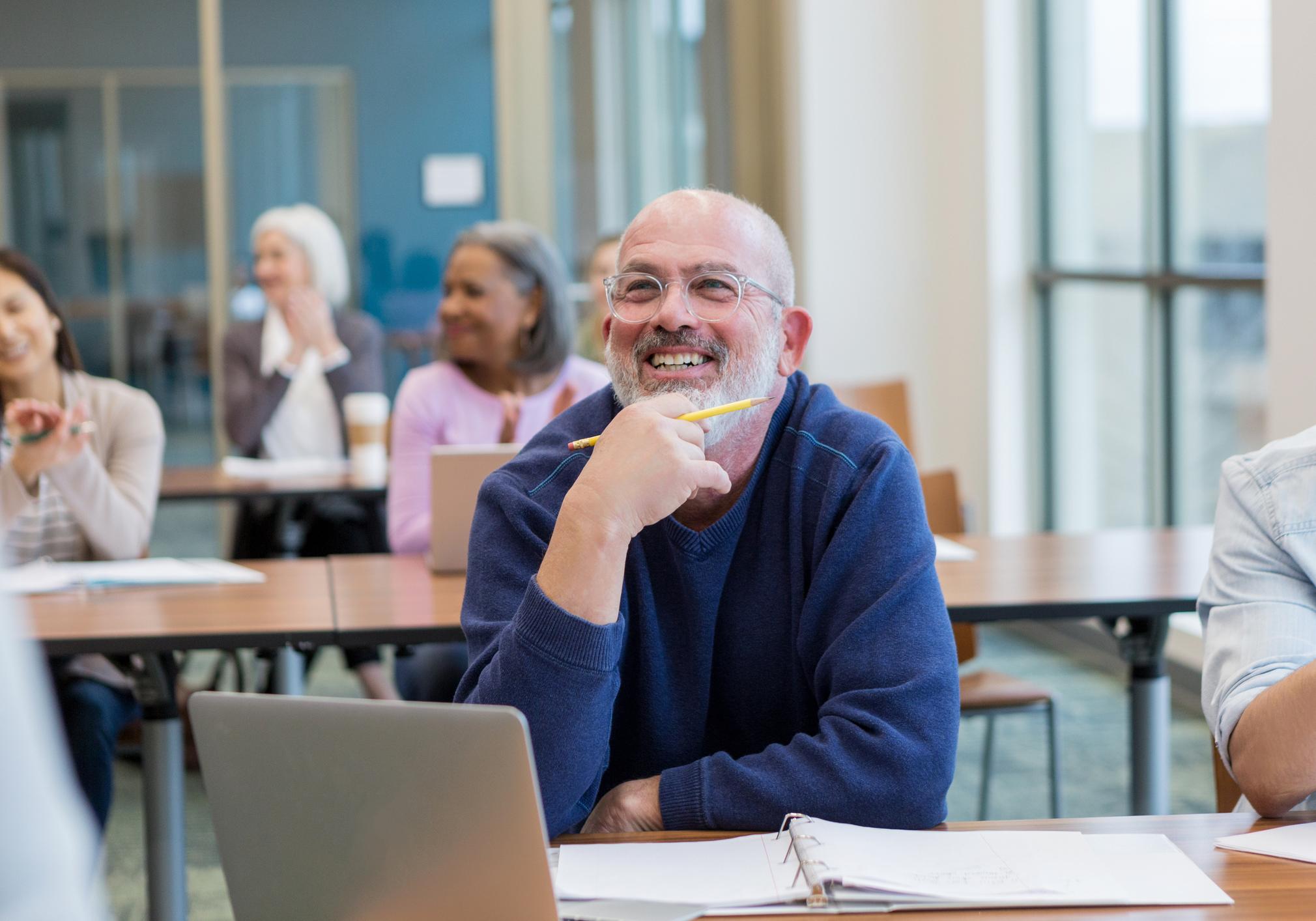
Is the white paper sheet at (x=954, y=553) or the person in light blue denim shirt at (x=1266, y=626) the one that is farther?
the white paper sheet at (x=954, y=553)

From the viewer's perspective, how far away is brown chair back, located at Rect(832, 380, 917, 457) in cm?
367

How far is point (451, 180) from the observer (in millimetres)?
6137

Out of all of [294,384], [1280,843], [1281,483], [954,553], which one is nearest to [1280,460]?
[1281,483]

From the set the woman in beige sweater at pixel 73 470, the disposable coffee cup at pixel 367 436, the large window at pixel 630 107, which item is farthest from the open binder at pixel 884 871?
the large window at pixel 630 107

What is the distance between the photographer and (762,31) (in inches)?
235

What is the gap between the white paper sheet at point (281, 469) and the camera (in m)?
4.23

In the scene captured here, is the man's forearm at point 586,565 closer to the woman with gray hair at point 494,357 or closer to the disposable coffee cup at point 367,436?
the woman with gray hair at point 494,357

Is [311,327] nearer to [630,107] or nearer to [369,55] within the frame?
[369,55]

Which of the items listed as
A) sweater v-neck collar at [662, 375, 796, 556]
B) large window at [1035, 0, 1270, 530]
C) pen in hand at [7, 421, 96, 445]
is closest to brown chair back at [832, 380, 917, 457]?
large window at [1035, 0, 1270, 530]

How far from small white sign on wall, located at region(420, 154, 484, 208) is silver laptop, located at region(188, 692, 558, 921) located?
523cm

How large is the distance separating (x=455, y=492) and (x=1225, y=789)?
56.6 inches

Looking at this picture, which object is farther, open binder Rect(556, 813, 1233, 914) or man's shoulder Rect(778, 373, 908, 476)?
man's shoulder Rect(778, 373, 908, 476)

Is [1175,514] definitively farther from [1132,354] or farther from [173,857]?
[173,857]

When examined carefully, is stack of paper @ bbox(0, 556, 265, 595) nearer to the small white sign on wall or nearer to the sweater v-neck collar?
the sweater v-neck collar
